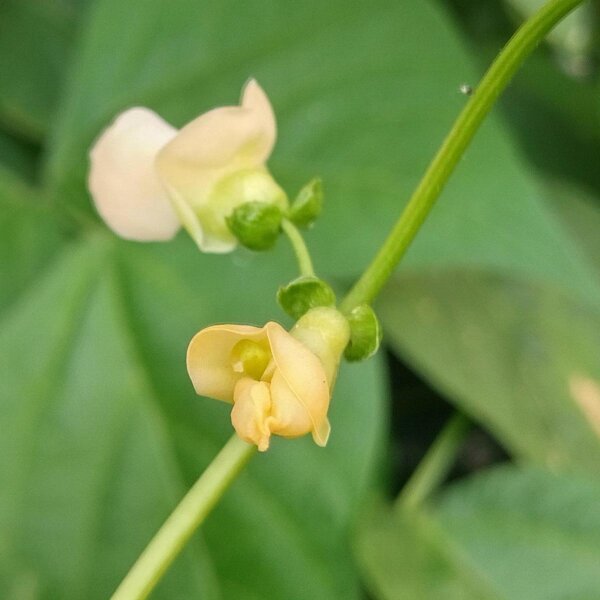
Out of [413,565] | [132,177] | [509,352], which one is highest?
[132,177]

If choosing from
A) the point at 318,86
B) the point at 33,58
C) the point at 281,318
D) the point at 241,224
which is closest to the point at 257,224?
the point at 241,224

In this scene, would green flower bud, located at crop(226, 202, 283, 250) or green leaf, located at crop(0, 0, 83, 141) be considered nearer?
green flower bud, located at crop(226, 202, 283, 250)

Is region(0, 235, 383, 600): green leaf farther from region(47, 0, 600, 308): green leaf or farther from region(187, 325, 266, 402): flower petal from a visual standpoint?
region(187, 325, 266, 402): flower petal

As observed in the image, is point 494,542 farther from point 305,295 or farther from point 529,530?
point 305,295

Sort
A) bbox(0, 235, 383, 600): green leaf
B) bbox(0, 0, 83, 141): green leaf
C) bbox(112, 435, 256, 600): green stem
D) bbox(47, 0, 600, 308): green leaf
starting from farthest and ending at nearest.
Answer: bbox(0, 0, 83, 141): green leaf < bbox(47, 0, 600, 308): green leaf < bbox(0, 235, 383, 600): green leaf < bbox(112, 435, 256, 600): green stem

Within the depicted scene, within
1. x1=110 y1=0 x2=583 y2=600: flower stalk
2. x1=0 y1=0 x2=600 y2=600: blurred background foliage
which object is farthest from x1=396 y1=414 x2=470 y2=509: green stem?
x1=110 y1=0 x2=583 y2=600: flower stalk

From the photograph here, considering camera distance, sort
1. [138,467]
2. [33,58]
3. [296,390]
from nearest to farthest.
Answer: [296,390]
[138,467]
[33,58]

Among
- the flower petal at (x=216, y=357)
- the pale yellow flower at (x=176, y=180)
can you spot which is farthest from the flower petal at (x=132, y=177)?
the flower petal at (x=216, y=357)
